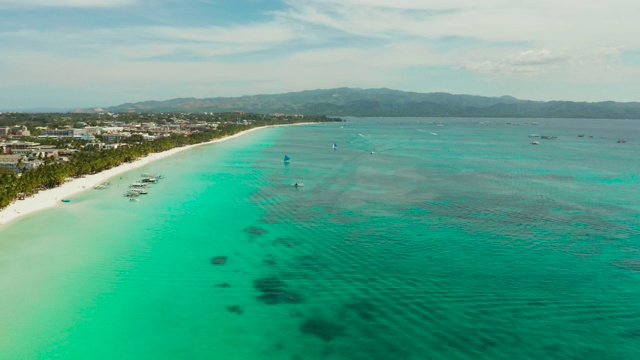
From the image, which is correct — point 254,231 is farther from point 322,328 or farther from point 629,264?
point 629,264

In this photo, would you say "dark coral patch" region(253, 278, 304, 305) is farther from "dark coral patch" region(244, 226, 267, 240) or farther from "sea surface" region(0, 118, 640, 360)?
A: "dark coral patch" region(244, 226, 267, 240)

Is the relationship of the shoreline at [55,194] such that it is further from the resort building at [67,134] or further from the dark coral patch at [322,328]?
the resort building at [67,134]

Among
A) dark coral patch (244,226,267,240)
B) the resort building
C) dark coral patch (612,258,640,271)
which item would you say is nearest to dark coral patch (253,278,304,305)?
dark coral patch (244,226,267,240)

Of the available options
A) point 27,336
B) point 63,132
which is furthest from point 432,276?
point 63,132

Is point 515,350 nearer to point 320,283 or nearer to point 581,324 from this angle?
point 581,324

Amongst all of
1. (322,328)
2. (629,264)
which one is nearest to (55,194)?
(322,328)

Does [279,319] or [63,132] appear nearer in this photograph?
[279,319]

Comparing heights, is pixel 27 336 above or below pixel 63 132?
below
